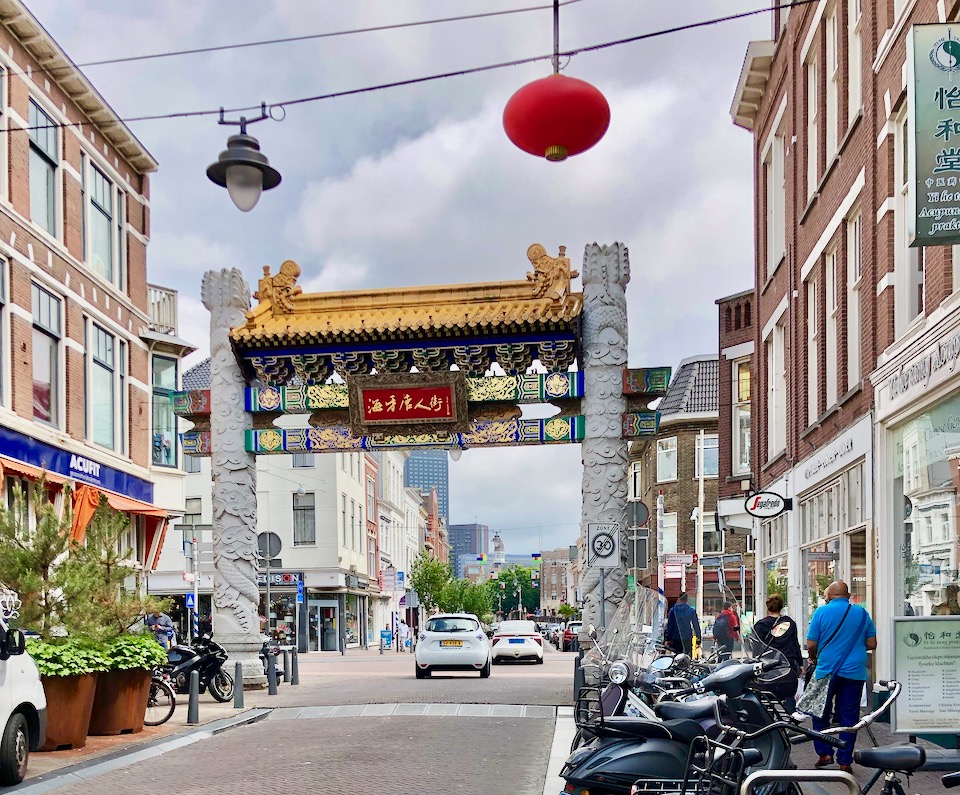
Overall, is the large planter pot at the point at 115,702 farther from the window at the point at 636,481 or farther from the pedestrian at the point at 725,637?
the window at the point at 636,481

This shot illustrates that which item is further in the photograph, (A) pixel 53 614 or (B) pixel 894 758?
(A) pixel 53 614

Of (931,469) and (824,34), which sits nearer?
(931,469)

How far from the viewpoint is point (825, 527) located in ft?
68.2

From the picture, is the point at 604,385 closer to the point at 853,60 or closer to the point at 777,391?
the point at 777,391

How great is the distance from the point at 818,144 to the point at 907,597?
8800mm

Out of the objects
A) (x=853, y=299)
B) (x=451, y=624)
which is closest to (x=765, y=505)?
(x=853, y=299)

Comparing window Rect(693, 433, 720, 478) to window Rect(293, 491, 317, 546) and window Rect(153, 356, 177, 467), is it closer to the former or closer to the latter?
window Rect(293, 491, 317, 546)

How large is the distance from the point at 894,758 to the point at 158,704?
1356 cm

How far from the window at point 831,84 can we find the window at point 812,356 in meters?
2.28

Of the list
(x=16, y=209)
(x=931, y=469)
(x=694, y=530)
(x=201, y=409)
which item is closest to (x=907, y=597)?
(x=931, y=469)

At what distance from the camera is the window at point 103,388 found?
28484 millimetres

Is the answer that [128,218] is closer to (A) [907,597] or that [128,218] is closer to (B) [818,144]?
(B) [818,144]

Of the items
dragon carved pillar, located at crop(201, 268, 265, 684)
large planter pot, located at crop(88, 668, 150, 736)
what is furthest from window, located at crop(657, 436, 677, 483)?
large planter pot, located at crop(88, 668, 150, 736)

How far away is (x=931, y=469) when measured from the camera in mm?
14453
